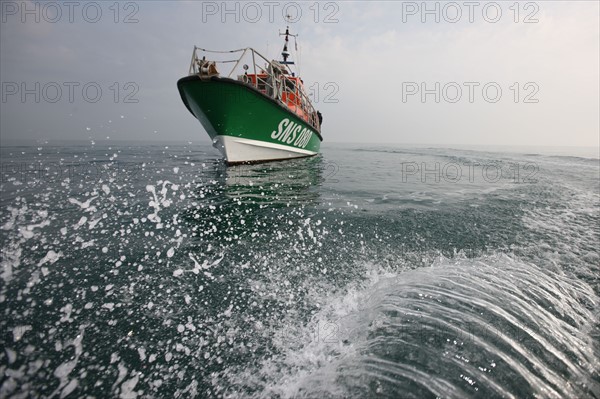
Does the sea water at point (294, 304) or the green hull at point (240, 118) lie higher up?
the green hull at point (240, 118)

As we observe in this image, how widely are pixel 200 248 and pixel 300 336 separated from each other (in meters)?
2.21

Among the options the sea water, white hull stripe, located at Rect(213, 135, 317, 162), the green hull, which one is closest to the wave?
the sea water

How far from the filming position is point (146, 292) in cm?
266

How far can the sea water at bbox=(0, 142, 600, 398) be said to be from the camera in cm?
172

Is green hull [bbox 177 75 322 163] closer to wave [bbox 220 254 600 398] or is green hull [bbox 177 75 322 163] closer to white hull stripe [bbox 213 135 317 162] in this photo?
white hull stripe [bbox 213 135 317 162]

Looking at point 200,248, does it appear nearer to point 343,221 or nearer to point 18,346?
point 18,346

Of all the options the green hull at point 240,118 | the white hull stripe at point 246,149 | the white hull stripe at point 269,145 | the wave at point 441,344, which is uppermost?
A: the green hull at point 240,118

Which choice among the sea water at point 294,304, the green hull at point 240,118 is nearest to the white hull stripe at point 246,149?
the green hull at point 240,118

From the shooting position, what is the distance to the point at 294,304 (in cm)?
255

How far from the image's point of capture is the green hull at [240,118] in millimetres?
9289

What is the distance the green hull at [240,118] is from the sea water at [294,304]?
574cm

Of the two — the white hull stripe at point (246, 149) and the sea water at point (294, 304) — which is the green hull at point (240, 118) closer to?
the white hull stripe at point (246, 149)

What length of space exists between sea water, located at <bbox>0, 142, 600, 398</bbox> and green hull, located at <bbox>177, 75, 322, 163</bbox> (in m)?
5.74

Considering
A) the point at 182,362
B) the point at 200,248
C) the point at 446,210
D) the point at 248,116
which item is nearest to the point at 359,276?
the point at 182,362
